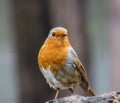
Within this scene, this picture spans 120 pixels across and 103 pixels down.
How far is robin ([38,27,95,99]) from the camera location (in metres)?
8.80

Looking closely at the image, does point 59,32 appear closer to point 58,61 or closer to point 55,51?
point 55,51

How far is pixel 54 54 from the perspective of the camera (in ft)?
28.9

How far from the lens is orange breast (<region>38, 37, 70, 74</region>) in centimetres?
879

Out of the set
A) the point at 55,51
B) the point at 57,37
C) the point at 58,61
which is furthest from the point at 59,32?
the point at 58,61

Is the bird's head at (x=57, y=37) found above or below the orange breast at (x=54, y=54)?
above

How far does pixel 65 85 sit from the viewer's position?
9031 mm

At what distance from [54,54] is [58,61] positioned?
0.35 ft

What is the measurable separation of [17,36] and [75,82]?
10.0 ft

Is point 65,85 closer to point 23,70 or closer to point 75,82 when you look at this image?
point 75,82

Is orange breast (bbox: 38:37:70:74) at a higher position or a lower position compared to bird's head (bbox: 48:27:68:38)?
lower

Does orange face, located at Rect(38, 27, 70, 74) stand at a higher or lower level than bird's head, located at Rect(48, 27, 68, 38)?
lower

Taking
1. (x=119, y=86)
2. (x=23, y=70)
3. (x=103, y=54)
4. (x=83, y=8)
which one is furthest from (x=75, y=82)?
(x=103, y=54)

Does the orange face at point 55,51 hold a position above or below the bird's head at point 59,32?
below

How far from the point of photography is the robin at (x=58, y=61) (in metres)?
8.80
